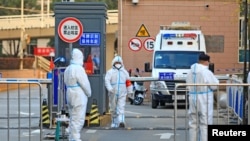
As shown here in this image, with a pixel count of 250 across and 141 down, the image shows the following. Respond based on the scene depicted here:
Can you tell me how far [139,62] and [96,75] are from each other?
14.2 metres

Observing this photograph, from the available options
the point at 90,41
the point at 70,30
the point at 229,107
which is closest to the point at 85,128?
the point at 90,41

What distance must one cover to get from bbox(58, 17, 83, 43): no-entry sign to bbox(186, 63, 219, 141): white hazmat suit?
419cm

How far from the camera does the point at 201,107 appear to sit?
12.4m

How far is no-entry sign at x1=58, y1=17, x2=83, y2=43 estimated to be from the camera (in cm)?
1595

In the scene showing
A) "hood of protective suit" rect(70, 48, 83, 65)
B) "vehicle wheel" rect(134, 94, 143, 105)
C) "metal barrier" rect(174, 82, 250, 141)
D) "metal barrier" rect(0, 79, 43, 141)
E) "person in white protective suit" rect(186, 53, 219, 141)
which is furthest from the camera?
"vehicle wheel" rect(134, 94, 143, 105)

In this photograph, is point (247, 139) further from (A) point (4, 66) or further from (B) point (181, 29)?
(A) point (4, 66)

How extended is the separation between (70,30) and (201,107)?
15.5ft

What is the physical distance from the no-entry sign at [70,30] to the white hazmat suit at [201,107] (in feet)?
13.7

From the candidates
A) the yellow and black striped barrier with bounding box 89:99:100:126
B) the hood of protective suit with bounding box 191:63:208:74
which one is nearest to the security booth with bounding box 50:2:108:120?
the yellow and black striped barrier with bounding box 89:99:100:126

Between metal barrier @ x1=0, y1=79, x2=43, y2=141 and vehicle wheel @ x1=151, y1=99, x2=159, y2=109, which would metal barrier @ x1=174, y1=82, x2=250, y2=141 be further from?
vehicle wheel @ x1=151, y1=99, x2=159, y2=109

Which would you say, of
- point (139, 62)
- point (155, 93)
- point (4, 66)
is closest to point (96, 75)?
point (155, 93)

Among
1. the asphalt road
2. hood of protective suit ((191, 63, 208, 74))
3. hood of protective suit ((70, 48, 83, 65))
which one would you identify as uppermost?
hood of protective suit ((70, 48, 83, 65))

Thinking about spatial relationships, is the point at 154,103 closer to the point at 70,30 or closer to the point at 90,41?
Result: the point at 90,41

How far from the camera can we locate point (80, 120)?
13.7 metres
